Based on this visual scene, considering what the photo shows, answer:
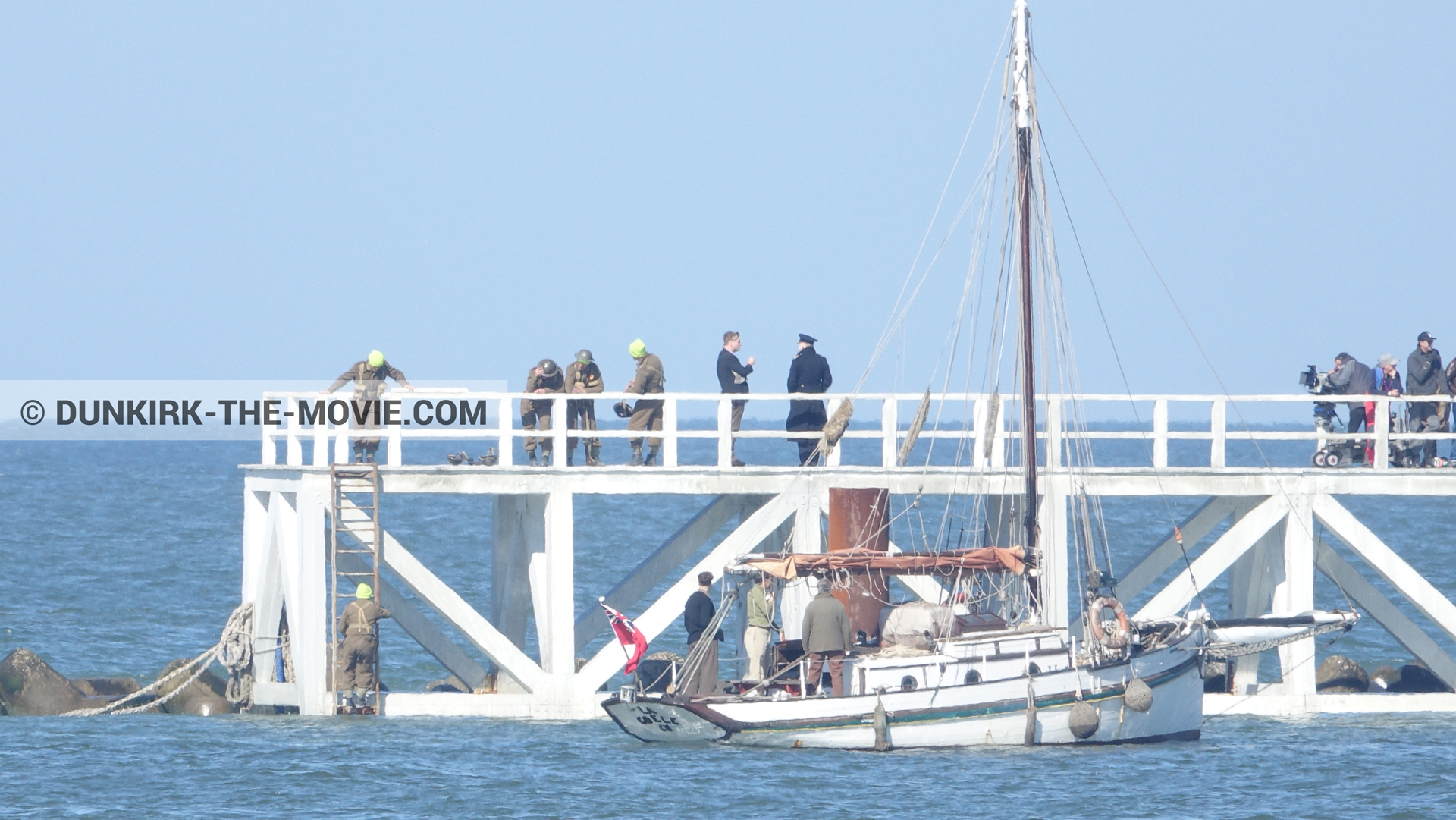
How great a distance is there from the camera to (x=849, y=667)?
21.7m

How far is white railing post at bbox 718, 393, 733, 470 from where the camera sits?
24016 millimetres

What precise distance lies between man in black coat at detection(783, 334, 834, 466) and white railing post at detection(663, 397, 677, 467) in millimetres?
1516

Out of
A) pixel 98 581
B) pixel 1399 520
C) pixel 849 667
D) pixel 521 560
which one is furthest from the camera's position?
pixel 1399 520

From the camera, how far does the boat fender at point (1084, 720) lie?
22016 mm

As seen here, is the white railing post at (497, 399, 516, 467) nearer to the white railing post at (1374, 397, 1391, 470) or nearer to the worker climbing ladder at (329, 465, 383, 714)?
the worker climbing ladder at (329, 465, 383, 714)

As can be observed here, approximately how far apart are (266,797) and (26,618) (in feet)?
68.1

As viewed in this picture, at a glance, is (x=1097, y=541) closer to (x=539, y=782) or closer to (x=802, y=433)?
(x=802, y=433)

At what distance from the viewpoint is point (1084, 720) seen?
72.4 feet

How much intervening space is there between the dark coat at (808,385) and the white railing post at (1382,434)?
22.6ft

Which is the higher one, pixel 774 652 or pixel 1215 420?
pixel 1215 420

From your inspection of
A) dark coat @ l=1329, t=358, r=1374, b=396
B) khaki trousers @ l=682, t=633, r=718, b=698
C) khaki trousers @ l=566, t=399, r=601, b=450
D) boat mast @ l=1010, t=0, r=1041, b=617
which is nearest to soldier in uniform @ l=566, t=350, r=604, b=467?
khaki trousers @ l=566, t=399, r=601, b=450

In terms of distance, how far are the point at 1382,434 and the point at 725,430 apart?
27.1 ft

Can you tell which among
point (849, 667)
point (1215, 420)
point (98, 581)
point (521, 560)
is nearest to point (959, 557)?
point (849, 667)

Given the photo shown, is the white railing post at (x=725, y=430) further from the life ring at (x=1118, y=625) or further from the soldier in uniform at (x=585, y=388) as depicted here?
the life ring at (x=1118, y=625)
